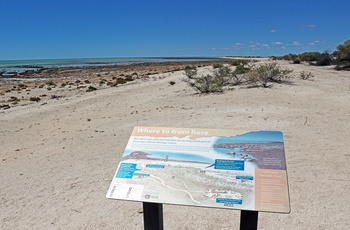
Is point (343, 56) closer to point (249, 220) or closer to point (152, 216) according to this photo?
point (249, 220)

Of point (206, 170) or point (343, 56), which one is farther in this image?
point (343, 56)

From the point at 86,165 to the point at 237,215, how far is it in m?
3.32

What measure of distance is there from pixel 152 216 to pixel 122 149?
13.7 ft

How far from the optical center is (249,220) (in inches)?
107

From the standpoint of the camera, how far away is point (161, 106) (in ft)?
41.3

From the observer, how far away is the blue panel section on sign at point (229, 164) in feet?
9.00

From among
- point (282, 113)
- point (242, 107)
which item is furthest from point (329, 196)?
point (242, 107)

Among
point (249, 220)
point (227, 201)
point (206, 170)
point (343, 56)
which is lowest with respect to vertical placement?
point (343, 56)

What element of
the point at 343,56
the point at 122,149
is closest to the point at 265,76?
the point at 122,149

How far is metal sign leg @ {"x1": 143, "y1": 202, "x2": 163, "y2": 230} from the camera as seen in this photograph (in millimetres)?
2938

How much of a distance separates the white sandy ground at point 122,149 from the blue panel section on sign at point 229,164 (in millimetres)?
1491

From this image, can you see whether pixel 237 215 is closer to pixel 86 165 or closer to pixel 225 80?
pixel 86 165

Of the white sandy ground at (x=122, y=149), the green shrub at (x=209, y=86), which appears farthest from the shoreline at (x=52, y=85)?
the green shrub at (x=209, y=86)

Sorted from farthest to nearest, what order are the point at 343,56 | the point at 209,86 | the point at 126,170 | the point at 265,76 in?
the point at 343,56 → the point at 265,76 → the point at 209,86 → the point at 126,170
